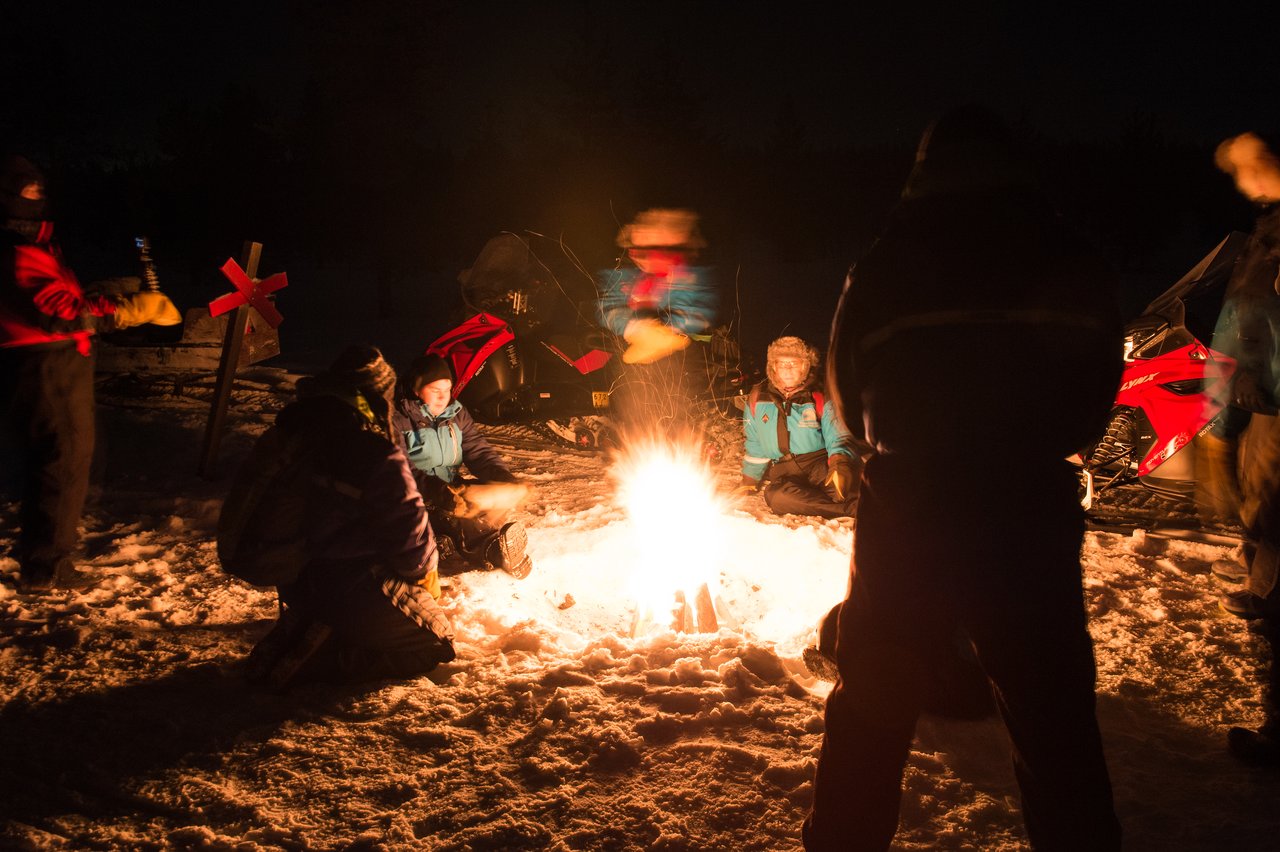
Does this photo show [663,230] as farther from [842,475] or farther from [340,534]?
[340,534]

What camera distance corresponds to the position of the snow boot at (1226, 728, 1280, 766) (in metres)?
2.75

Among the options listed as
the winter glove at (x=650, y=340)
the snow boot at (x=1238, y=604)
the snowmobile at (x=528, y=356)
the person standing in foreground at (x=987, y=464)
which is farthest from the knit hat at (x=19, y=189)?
the snow boot at (x=1238, y=604)

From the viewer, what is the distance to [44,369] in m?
4.13

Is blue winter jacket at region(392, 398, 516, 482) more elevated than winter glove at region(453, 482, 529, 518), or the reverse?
blue winter jacket at region(392, 398, 516, 482)

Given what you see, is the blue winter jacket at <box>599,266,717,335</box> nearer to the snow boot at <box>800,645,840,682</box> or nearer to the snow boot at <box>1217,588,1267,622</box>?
the snow boot at <box>800,645,840,682</box>

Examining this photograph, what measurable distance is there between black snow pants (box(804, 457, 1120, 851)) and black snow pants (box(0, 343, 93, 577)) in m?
4.32

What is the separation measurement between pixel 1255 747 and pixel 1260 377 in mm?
1530

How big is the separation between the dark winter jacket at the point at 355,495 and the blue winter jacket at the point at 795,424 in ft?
10.2

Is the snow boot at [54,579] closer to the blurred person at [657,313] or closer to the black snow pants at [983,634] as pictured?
the blurred person at [657,313]

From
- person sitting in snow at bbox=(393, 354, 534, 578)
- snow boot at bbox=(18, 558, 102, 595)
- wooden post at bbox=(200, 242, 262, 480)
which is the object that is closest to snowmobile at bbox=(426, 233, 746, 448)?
wooden post at bbox=(200, 242, 262, 480)

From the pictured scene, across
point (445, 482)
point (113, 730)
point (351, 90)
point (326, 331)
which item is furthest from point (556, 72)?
point (113, 730)

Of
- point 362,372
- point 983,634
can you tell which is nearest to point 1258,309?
point 983,634

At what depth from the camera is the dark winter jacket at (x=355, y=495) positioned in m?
3.17

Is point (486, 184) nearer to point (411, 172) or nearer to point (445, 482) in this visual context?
point (411, 172)
